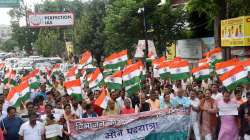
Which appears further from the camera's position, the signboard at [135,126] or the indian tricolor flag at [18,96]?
the indian tricolor flag at [18,96]

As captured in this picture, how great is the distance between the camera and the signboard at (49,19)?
4562 centimetres

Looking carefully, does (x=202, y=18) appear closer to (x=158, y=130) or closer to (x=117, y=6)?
(x=117, y=6)

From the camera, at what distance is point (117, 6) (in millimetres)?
32969

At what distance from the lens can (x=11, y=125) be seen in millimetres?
10422

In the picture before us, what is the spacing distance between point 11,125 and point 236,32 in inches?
562

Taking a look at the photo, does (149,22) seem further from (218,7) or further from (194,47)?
(218,7)

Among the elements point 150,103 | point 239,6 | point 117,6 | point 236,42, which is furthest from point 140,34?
point 150,103

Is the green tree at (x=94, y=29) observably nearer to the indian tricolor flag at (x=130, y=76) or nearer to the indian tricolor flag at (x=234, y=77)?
the indian tricolor flag at (x=130, y=76)

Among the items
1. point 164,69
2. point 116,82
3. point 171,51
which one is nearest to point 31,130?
point 116,82

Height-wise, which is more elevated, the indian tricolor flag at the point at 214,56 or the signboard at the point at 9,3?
the signboard at the point at 9,3

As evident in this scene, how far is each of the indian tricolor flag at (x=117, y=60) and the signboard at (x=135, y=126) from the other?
7240 mm

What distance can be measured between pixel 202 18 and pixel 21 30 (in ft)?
181

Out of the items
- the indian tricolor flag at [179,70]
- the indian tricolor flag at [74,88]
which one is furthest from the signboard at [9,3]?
the indian tricolor flag at [74,88]

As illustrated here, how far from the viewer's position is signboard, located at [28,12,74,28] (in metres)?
45.6
